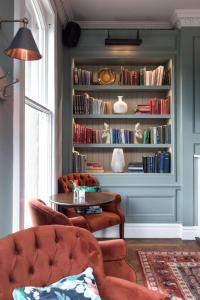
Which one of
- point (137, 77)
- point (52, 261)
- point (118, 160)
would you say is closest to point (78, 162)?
point (118, 160)

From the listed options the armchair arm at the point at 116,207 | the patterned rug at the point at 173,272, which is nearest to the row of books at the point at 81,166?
the armchair arm at the point at 116,207

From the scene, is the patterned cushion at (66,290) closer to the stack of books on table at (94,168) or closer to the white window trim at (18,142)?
the white window trim at (18,142)

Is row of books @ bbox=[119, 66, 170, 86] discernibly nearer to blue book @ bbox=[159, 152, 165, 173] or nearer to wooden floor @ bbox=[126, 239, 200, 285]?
blue book @ bbox=[159, 152, 165, 173]

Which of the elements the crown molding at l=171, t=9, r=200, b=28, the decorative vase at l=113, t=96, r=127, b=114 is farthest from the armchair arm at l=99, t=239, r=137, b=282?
the crown molding at l=171, t=9, r=200, b=28

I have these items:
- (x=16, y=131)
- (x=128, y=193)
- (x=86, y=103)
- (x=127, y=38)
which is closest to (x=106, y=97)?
(x=86, y=103)

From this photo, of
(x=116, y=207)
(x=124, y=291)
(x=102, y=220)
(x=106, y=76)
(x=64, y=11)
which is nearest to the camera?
(x=124, y=291)

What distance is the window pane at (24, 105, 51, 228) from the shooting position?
2908mm

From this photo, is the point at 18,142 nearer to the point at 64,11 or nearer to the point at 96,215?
the point at 96,215

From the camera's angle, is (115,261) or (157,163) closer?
(115,261)

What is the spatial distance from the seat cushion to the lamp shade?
2.01 m

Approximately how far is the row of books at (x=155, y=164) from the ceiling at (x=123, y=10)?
71.7 inches

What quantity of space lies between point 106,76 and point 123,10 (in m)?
0.90

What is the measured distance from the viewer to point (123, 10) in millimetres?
3973

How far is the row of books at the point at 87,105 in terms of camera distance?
431 cm
